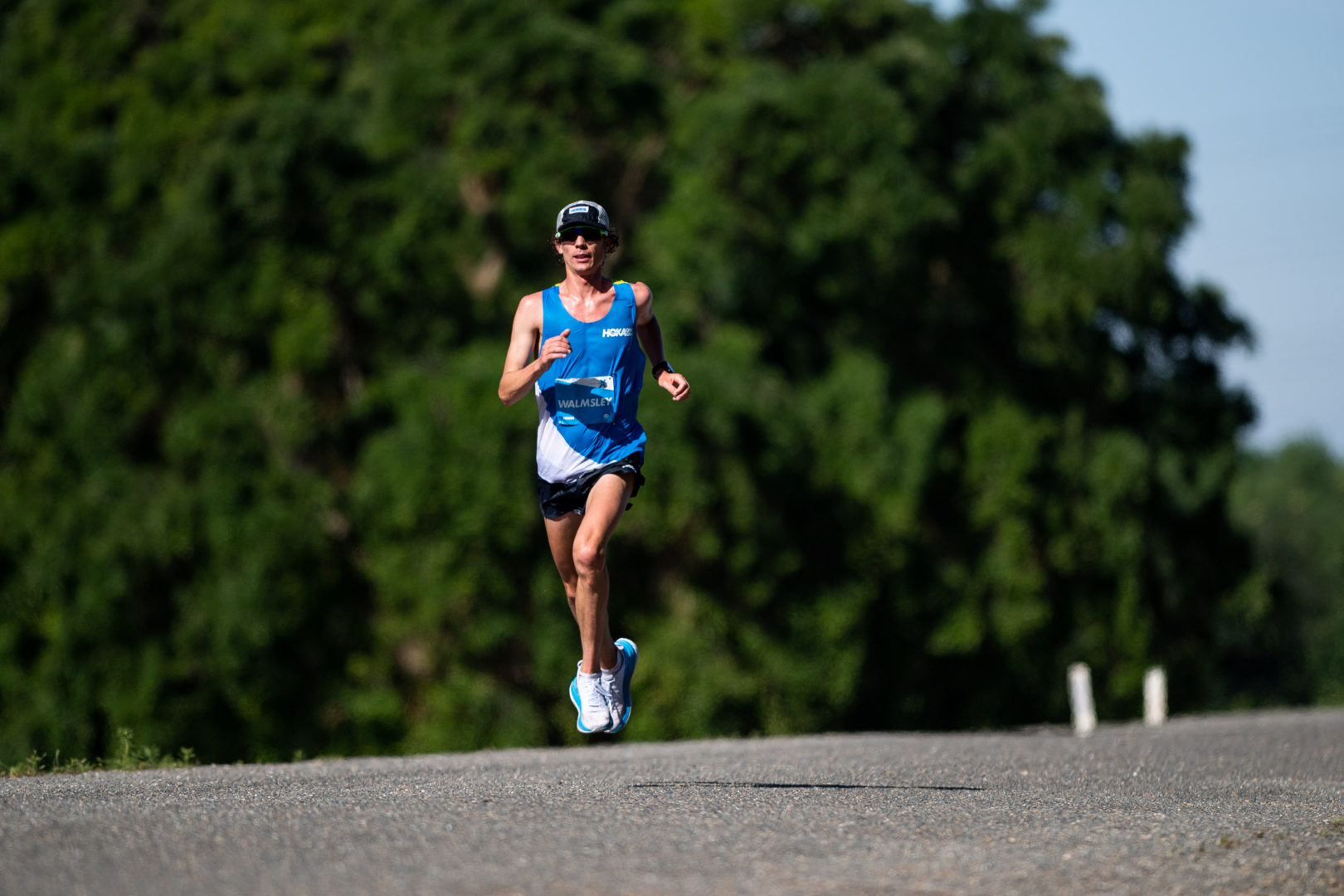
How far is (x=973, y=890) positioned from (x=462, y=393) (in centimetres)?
1748

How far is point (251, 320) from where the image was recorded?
23.6 meters

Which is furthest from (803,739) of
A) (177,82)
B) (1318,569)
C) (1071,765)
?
(1318,569)

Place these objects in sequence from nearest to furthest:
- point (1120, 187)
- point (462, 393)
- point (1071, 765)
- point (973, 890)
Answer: point (973, 890) → point (1071, 765) → point (462, 393) → point (1120, 187)

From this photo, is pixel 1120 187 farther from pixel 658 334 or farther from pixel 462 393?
pixel 658 334

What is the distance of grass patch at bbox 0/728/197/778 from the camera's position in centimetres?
983

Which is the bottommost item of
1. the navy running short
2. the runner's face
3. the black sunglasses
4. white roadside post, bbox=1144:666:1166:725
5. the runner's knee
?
white roadside post, bbox=1144:666:1166:725

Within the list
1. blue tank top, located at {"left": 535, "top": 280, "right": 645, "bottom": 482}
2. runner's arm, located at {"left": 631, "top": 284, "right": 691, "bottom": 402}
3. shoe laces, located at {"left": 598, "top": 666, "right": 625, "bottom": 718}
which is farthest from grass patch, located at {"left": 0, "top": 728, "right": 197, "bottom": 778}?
runner's arm, located at {"left": 631, "top": 284, "right": 691, "bottom": 402}

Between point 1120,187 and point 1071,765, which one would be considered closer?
point 1071,765

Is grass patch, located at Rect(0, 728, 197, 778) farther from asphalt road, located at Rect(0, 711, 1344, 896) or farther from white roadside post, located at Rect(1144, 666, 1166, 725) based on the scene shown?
white roadside post, located at Rect(1144, 666, 1166, 725)

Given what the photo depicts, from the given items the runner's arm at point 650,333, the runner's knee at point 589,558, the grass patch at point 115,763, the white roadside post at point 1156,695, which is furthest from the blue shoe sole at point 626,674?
the white roadside post at point 1156,695

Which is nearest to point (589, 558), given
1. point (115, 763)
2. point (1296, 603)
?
point (115, 763)

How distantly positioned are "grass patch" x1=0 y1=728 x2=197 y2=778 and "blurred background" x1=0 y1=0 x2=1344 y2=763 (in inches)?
425

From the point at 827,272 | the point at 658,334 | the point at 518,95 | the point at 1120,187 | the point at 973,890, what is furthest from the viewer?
the point at 1120,187

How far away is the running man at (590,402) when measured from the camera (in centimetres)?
764
